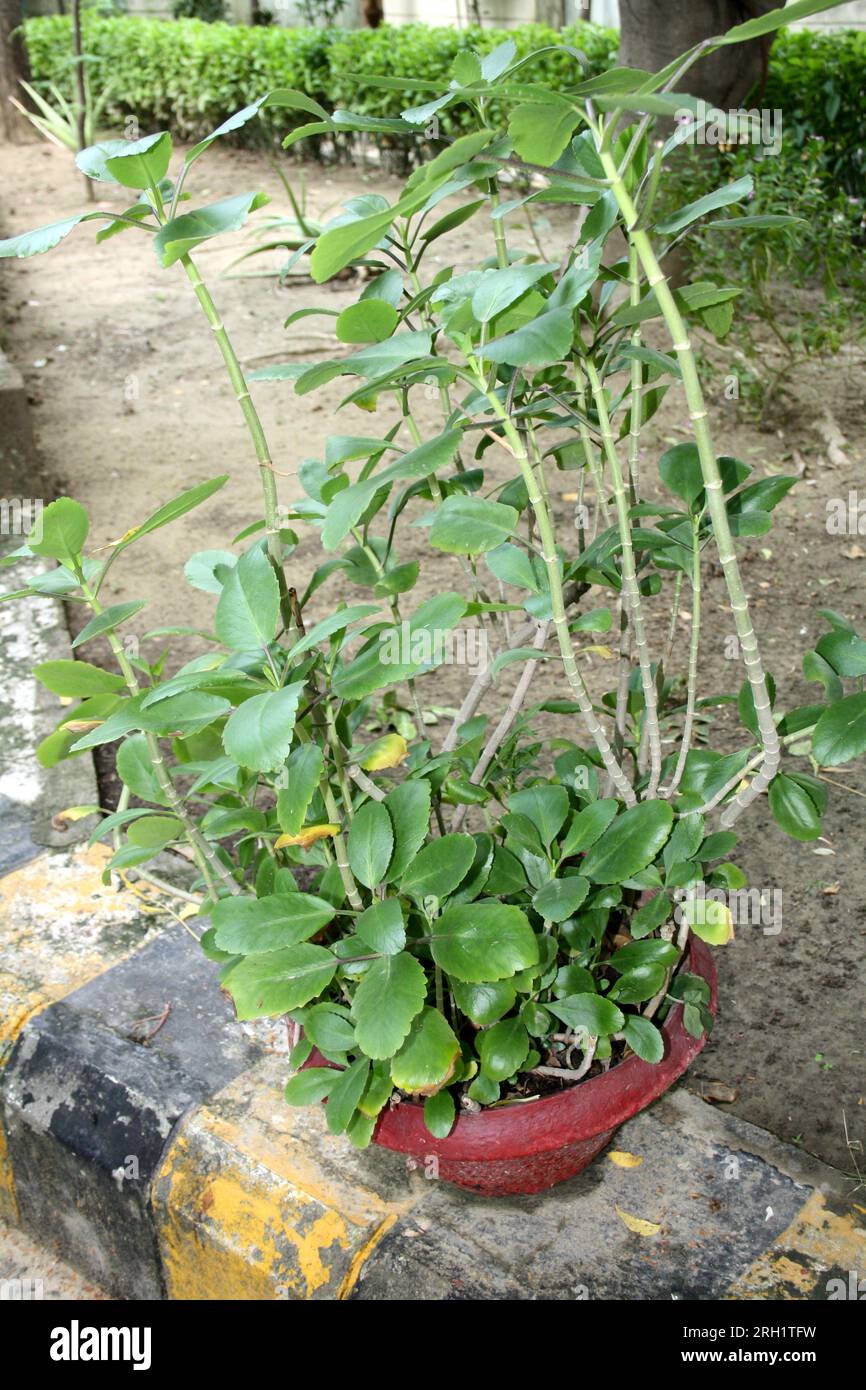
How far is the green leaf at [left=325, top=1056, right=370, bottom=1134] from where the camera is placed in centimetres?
146

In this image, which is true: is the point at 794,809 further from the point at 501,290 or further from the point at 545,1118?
the point at 501,290

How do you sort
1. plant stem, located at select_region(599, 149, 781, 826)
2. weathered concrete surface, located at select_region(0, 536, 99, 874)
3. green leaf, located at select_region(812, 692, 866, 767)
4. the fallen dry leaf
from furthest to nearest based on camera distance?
weathered concrete surface, located at select_region(0, 536, 99, 874) < the fallen dry leaf < green leaf, located at select_region(812, 692, 866, 767) < plant stem, located at select_region(599, 149, 781, 826)

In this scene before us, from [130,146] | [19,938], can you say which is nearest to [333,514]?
[130,146]

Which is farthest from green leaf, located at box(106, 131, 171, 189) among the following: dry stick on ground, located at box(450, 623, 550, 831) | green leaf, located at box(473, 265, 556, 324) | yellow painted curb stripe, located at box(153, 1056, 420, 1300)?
yellow painted curb stripe, located at box(153, 1056, 420, 1300)

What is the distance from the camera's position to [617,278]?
1.46m

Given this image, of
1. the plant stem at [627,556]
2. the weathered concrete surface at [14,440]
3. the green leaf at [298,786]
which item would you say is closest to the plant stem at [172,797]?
the green leaf at [298,786]

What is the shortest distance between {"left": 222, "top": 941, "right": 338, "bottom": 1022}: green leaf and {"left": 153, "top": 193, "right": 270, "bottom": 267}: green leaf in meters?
0.78

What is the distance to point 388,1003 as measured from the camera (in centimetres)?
135

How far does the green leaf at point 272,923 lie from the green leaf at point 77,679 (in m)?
0.33

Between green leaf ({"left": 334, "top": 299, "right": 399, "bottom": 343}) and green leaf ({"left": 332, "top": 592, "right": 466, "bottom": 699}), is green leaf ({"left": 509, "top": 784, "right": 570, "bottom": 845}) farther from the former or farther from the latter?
green leaf ({"left": 334, "top": 299, "right": 399, "bottom": 343})

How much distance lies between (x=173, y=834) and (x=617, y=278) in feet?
3.20

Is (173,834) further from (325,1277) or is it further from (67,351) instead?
(67,351)

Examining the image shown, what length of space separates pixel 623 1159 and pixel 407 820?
1.90ft

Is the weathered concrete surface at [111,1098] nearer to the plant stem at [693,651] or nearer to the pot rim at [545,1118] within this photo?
the pot rim at [545,1118]
